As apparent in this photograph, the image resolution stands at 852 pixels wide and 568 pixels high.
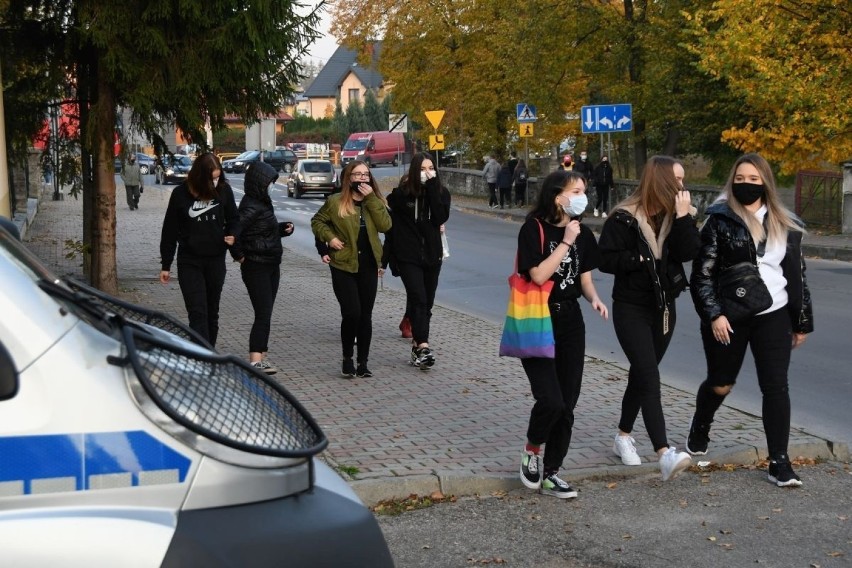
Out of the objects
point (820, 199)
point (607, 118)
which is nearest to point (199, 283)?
point (820, 199)

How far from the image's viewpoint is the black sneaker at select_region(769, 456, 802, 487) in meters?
6.12

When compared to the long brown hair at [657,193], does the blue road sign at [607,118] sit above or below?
above

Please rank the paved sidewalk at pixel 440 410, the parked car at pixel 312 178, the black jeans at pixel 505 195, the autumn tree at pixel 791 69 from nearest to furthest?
the paved sidewalk at pixel 440 410 < the autumn tree at pixel 791 69 < the black jeans at pixel 505 195 < the parked car at pixel 312 178

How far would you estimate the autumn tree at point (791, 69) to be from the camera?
2098 cm

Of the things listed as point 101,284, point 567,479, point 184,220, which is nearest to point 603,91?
point 101,284

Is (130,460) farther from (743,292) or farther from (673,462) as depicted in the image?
(743,292)

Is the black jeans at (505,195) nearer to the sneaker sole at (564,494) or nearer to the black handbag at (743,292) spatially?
the black handbag at (743,292)

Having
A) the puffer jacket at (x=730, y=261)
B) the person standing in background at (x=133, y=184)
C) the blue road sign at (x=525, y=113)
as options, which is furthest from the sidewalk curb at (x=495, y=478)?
the person standing in background at (x=133, y=184)

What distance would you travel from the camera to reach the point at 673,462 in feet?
19.6

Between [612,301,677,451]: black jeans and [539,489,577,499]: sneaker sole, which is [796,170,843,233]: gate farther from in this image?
[539,489,577,499]: sneaker sole

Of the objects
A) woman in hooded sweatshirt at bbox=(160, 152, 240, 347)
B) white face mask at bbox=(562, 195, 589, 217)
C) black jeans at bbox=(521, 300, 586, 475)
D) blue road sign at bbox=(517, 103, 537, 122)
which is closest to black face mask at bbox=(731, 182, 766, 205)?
white face mask at bbox=(562, 195, 589, 217)

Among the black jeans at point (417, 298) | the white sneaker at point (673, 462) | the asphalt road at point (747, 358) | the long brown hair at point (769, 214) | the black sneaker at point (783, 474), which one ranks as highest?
the long brown hair at point (769, 214)

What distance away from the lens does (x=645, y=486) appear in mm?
6258

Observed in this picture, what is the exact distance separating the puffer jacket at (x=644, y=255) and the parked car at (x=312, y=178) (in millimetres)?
40722
